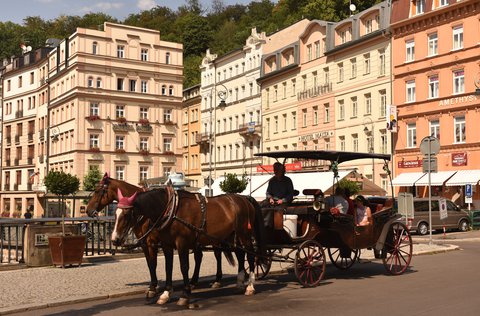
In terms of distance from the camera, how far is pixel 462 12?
45031 millimetres

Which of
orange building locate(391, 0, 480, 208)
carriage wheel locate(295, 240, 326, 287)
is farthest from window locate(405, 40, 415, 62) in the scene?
carriage wheel locate(295, 240, 326, 287)

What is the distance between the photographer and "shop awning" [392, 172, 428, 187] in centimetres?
4725

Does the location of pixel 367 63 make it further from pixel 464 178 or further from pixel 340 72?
pixel 464 178

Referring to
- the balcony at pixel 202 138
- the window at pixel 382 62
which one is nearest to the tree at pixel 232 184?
the window at pixel 382 62

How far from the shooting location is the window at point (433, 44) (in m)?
47.3

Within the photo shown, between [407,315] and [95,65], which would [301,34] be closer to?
[95,65]

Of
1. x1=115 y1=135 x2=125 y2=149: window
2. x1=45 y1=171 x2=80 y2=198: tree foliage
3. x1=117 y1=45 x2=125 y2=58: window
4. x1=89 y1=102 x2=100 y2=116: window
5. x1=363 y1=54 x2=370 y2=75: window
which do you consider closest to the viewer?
x1=363 y1=54 x2=370 y2=75: window

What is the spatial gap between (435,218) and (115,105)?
43.4 meters

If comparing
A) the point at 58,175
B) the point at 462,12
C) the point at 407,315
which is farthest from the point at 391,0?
the point at 407,315

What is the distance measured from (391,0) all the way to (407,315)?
4480cm

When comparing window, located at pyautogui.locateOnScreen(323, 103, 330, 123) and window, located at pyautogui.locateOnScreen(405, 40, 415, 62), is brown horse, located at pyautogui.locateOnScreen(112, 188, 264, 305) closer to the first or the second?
window, located at pyautogui.locateOnScreen(405, 40, 415, 62)

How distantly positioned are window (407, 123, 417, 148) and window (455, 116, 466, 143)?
375 centimetres

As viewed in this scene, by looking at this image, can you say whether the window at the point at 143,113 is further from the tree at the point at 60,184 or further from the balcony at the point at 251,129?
the tree at the point at 60,184

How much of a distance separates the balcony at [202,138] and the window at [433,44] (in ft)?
106
